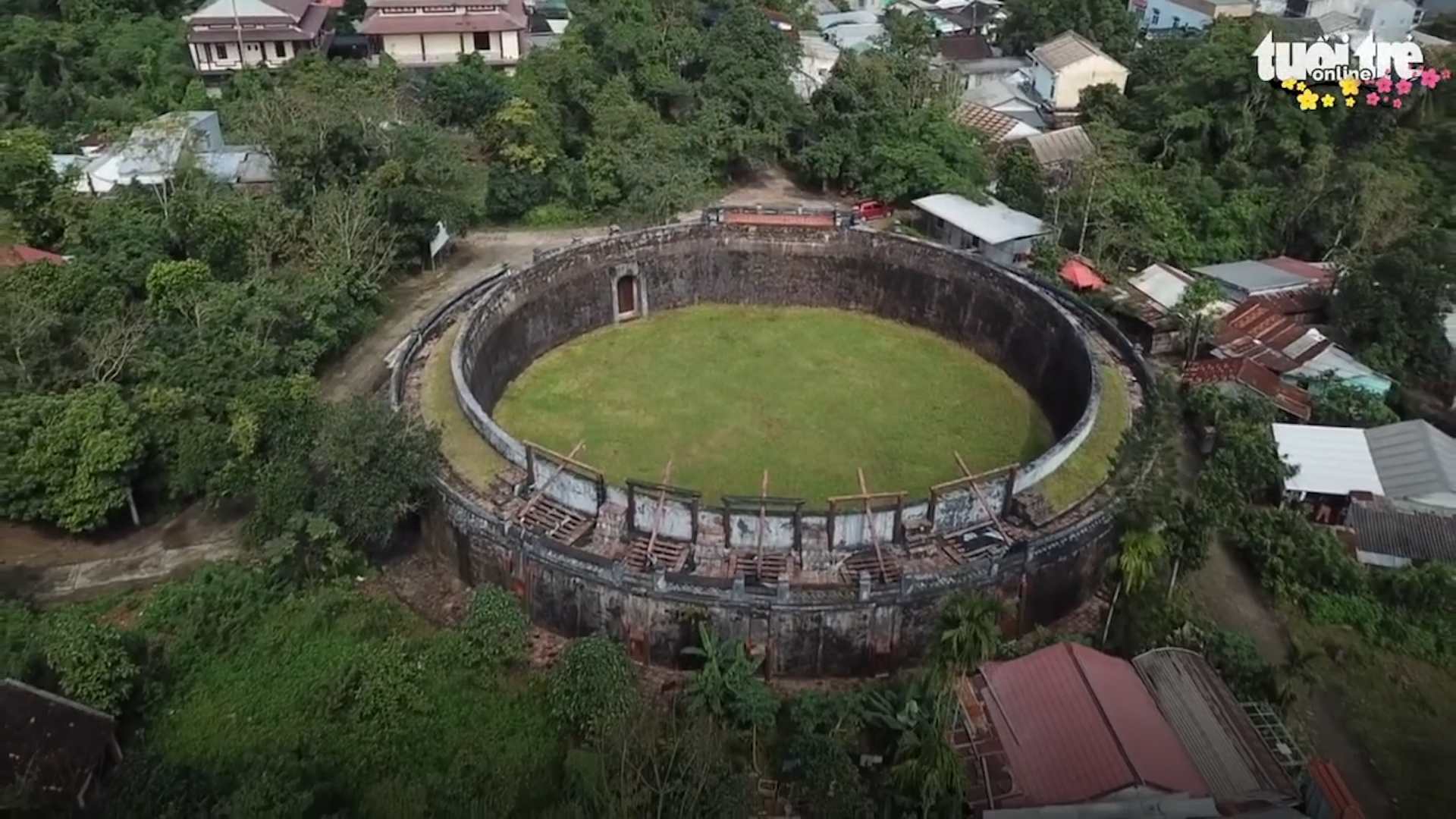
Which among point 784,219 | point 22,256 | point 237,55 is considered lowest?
point 22,256

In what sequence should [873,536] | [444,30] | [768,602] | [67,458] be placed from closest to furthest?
1. [768,602]
2. [873,536]
3. [67,458]
4. [444,30]

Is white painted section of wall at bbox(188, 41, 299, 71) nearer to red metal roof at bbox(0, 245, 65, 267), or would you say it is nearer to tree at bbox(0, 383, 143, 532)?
red metal roof at bbox(0, 245, 65, 267)

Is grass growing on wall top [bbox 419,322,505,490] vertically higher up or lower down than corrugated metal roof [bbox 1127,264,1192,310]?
lower down

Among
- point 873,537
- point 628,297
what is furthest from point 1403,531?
point 628,297

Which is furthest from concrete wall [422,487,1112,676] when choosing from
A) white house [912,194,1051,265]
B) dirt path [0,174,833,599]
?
white house [912,194,1051,265]

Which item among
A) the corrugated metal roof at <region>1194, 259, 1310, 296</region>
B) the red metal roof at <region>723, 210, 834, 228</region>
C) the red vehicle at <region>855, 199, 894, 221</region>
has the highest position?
the red metal roof at <region>723, 210, 834, 228</region>

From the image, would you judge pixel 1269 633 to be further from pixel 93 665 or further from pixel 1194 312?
pixel 93 665

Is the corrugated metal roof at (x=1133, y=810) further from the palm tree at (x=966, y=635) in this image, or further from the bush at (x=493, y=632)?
the bush at (x=493, y=632)
